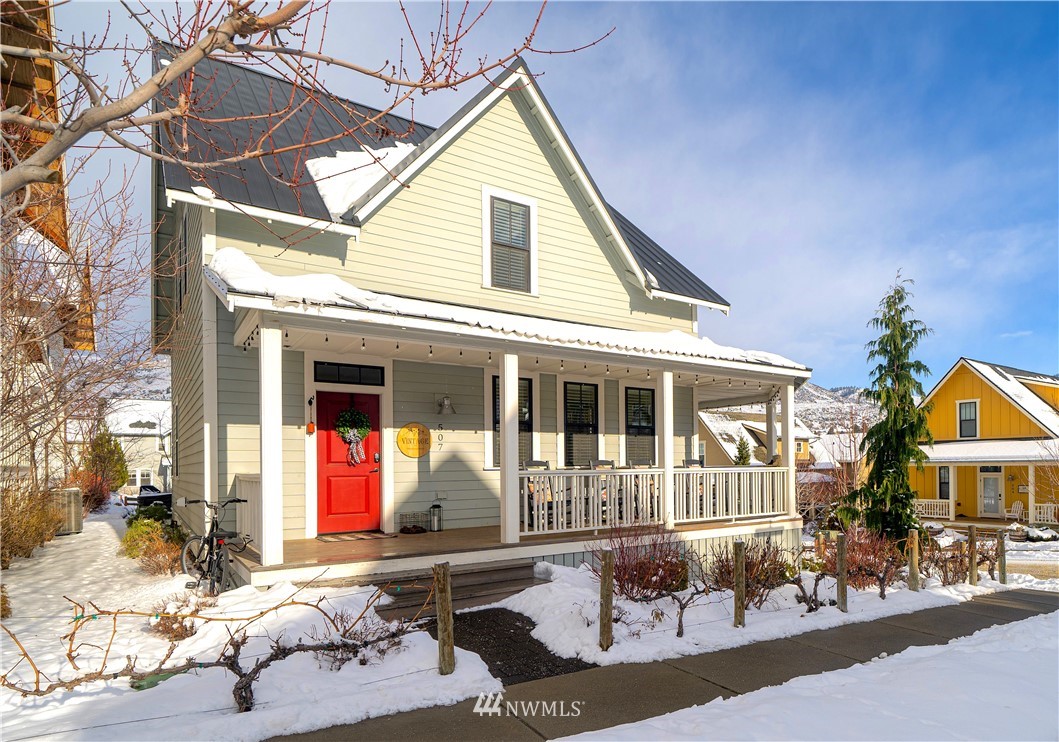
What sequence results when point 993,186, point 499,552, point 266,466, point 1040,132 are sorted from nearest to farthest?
point 266,466 < point 499,552 < point 1040,132 < point 993,186

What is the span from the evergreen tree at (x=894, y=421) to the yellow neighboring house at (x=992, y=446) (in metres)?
13.1

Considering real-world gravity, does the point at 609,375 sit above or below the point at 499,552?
above

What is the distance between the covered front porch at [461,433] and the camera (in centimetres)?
729

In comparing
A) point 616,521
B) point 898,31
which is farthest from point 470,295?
point 898,31

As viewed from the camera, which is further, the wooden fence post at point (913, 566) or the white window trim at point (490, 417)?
the white window trim at point (490, 417)

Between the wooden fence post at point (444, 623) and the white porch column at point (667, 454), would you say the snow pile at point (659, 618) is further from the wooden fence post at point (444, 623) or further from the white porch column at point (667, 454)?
the white porch column at point (667, 454)

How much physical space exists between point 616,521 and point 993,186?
1554cm

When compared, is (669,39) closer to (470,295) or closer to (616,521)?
(470,295)

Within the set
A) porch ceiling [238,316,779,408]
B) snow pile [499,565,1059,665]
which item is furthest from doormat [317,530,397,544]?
porch ceiling [238,316,779,408]

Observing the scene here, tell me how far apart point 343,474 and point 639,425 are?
584 cm

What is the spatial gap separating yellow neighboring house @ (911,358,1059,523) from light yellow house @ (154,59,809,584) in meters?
17.0

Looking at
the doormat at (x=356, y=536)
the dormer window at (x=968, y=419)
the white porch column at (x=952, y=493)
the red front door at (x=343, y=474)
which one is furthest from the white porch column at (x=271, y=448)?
the dormer window at (x=968, y=419)

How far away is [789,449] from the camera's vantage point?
11.4 metres

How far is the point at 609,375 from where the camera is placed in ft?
38.4
